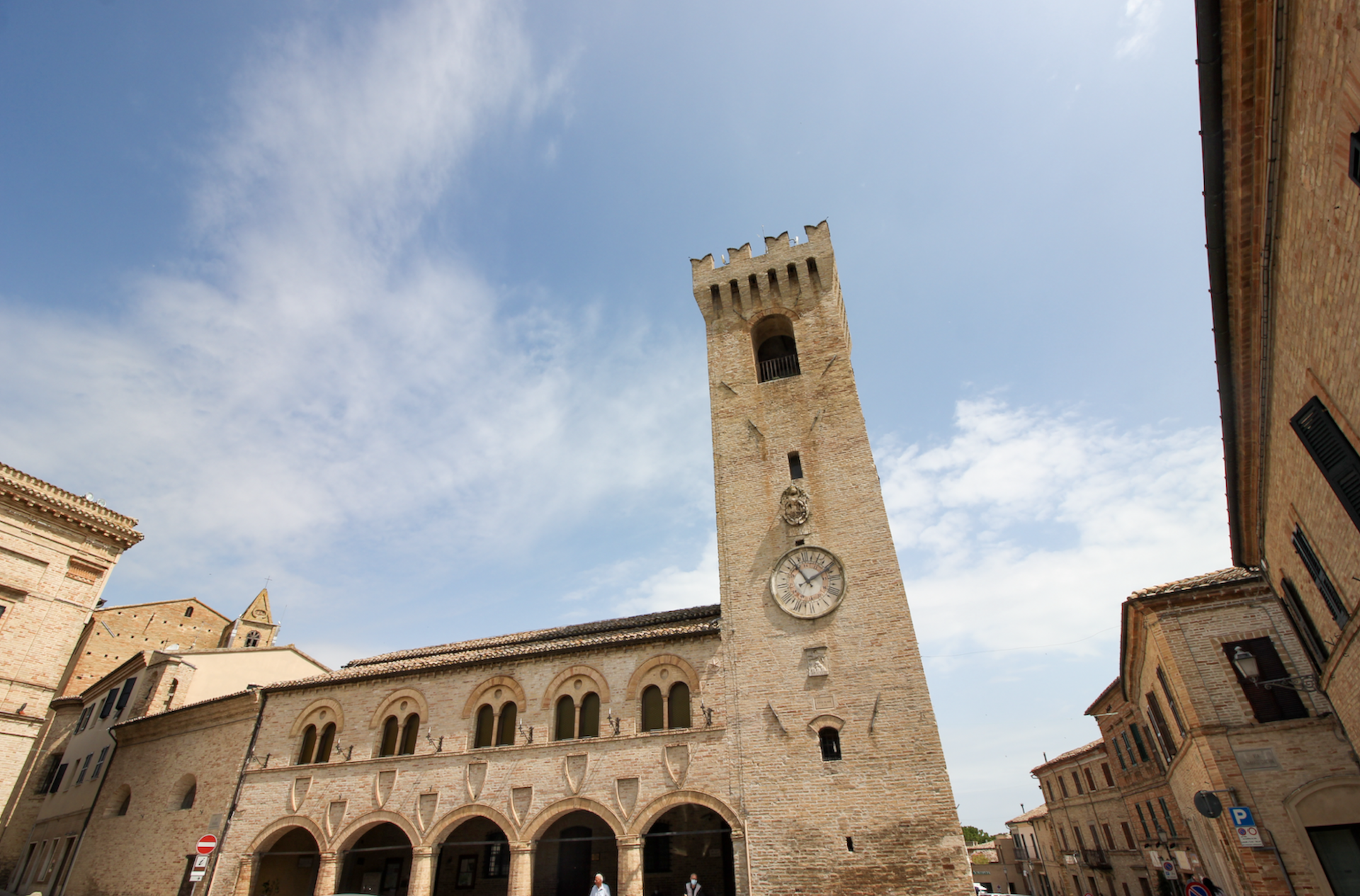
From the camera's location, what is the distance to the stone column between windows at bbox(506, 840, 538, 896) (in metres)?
15.7

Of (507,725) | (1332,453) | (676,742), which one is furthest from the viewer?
(507,725)

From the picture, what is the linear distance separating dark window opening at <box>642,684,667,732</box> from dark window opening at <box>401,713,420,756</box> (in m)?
6.77

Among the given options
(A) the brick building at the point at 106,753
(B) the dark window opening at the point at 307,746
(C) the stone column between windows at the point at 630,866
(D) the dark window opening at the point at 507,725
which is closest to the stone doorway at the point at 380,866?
(B) the dark window opening at the point at 307,746

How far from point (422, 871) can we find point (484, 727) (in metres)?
3.55

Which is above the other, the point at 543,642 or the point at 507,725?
the point at 543,642

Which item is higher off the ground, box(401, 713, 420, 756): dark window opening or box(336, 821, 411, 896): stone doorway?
box(401, 713, 420, 756): dark window opening

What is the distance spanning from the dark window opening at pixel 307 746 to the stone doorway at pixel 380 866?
9.28 feet

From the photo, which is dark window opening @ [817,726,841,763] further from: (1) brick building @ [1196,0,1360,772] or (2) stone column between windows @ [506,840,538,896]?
(1) brick building @ [1196,0,1360,772]

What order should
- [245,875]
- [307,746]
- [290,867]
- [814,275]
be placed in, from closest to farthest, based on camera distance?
[245,875]
[290,867]
[307,746]
[814,275]

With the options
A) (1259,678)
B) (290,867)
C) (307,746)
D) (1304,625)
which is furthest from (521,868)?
(1259,678)

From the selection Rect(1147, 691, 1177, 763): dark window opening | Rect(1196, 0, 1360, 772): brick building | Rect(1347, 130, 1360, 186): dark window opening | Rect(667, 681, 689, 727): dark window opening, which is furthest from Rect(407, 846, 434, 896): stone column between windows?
Rect(1147, 691, 1177, 763): dark window opening

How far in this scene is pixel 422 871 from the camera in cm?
1644

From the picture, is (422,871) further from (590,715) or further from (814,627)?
(814,627)

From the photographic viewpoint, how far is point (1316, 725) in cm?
1432
